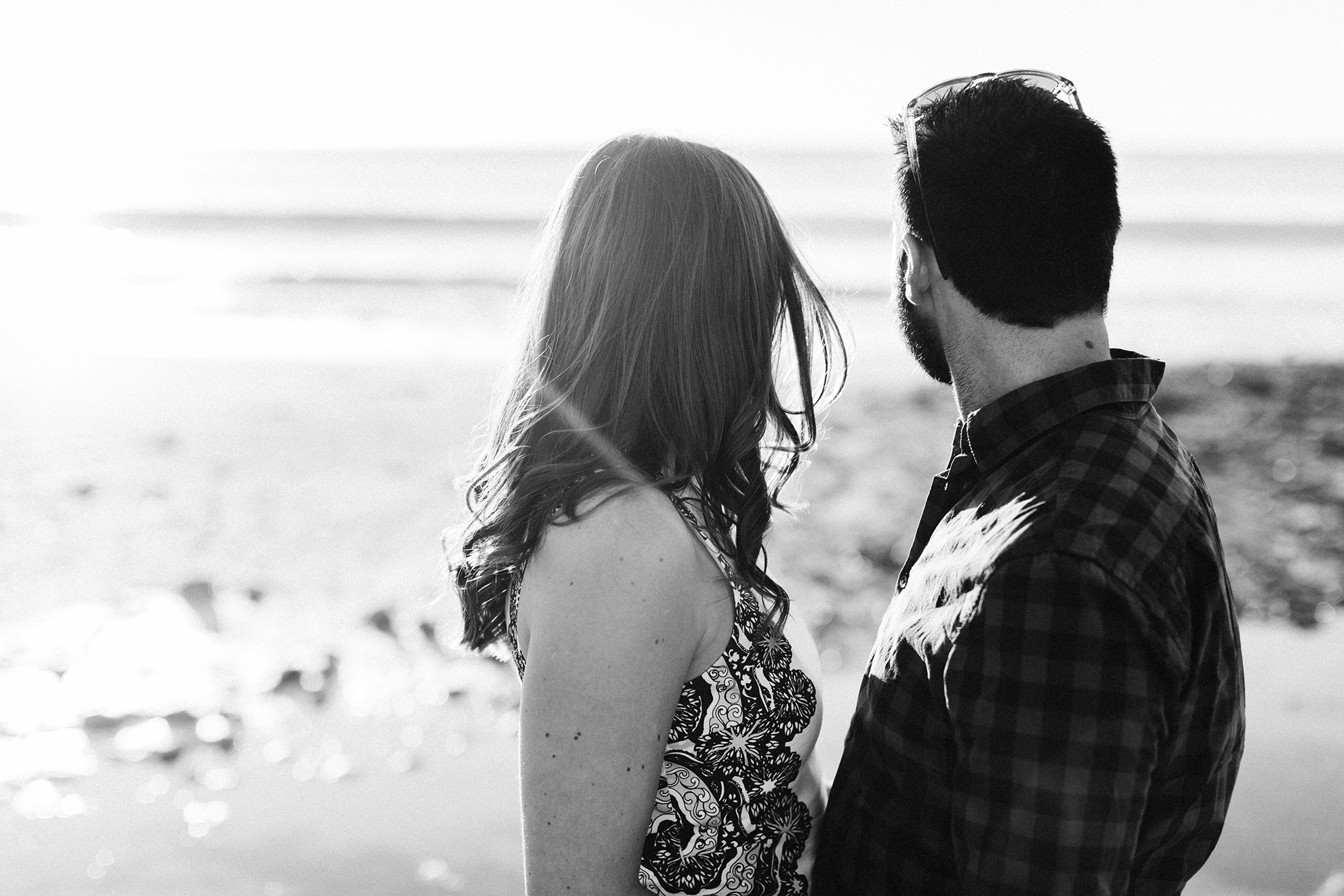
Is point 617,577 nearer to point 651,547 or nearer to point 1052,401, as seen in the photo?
point 651,547

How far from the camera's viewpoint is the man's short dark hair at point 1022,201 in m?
1.71

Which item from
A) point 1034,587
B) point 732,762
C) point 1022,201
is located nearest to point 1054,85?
point 1022,201

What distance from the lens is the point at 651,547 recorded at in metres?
1.68

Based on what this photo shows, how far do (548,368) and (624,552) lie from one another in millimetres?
416

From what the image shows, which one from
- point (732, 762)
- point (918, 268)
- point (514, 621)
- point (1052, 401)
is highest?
point (918, 268)

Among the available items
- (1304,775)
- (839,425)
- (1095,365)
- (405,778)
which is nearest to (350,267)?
(839,425)

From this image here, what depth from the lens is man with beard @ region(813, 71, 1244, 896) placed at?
4.55 ft

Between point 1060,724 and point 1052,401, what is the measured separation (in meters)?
0.51

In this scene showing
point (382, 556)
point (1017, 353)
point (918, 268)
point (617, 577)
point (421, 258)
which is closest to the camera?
point (617, 577)

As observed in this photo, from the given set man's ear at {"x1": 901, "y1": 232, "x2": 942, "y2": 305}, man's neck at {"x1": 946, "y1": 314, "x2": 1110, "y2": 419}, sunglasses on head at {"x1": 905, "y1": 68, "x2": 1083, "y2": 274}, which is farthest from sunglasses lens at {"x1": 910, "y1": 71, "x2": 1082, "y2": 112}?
man's neck at {"x1": 946, "y1": 314, "x2": 1110, "y2": 419}

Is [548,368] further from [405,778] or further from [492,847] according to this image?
[405,778]

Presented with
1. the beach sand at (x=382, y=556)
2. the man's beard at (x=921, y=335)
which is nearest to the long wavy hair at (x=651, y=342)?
the man's beard at (x=921, y=335)

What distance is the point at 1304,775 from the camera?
12.0 feet

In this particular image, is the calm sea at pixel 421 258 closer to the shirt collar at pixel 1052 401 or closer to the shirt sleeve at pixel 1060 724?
the shirt collar at pixel 1052 401
